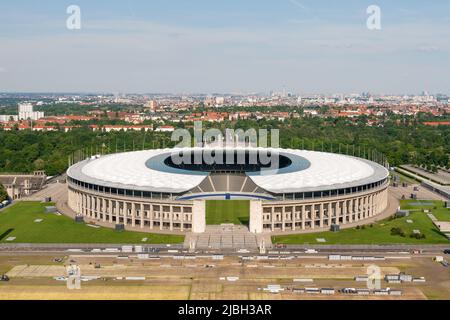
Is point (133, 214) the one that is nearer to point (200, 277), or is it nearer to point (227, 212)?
point (227, 212)

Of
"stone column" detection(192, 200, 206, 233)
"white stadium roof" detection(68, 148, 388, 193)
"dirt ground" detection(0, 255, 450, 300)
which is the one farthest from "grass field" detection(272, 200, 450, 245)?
"stone column" detection(192, 200, 206, 233)

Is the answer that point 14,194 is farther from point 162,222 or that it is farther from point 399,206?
point 399,206

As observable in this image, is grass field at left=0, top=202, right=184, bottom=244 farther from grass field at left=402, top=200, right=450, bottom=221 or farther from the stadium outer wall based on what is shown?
grass field at left=402, top=200, right=450, bottom=221

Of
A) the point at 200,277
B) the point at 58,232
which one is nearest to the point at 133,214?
the point at 58,232

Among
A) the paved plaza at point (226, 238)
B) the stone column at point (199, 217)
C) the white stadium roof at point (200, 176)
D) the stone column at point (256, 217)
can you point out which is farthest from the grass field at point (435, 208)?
the stone column at point (199, 217)

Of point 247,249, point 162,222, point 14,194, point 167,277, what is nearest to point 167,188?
point 162,222

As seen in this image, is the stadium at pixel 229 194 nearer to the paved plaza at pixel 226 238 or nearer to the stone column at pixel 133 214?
the stone column at pixel 133 214
